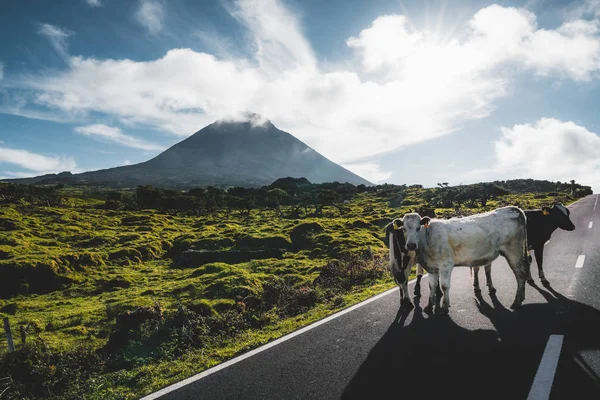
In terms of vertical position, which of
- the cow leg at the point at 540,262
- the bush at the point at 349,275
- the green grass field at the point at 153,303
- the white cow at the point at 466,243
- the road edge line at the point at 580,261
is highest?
the white cow at the point at 466,243

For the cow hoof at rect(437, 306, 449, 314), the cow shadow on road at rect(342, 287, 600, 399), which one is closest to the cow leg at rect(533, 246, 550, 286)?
the cow shadow on road at rect(342, 287, 600, 399)

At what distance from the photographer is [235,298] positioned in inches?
506

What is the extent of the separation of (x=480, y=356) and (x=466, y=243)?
342cm

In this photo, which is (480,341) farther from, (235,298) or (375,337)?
(235,298)

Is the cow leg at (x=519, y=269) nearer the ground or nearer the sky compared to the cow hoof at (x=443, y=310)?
nearer the sky

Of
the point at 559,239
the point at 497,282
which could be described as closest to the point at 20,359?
the point at 497,282

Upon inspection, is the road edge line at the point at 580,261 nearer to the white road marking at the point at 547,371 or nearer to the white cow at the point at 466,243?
the white cow at the point at 466,243

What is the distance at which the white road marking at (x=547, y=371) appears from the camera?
4.33m

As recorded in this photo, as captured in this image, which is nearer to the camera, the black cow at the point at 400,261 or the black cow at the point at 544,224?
the black cow at the point at 400,261

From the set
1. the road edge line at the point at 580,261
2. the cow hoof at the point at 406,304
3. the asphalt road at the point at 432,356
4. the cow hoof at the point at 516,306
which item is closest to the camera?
the asphalt road at the point at 432,356

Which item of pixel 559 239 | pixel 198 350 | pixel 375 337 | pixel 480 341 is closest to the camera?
pixel 480 341

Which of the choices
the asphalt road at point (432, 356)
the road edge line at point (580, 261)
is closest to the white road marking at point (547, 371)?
the asphalt road at point (432, 356)

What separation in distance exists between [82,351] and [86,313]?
946 centimetres

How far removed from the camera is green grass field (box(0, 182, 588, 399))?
7.07 meters
